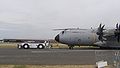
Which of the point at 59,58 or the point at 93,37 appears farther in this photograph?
the point at 93,37

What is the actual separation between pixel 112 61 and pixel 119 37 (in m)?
30.5

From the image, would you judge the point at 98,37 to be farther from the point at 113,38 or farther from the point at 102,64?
the point at 102,64

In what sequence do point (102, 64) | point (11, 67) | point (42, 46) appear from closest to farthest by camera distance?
1. point (102, 64)
2. point (11, 67)
3. point (42, 46)

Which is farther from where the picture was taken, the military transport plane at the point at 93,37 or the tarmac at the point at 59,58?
the military transport plane at the point at 93,37

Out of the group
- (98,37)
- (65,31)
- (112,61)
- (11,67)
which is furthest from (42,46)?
(112,61)

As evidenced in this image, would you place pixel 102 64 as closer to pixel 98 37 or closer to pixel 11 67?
pixel 11 67

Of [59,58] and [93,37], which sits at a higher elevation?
[93,37]

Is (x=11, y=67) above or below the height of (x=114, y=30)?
below

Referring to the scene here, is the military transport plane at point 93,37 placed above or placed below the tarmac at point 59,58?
above

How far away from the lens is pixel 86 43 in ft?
145

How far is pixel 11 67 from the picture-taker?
16.9 meters

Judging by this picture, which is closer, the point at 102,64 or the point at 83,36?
the point at 102,64

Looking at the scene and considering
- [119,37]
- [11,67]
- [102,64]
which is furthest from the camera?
[119,37]

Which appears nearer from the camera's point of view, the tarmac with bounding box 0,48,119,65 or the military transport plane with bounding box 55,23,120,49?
the tarmac with bounding box 0,48,119,65
